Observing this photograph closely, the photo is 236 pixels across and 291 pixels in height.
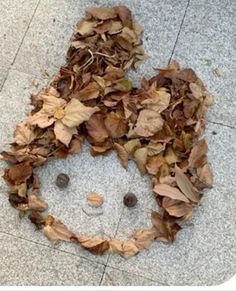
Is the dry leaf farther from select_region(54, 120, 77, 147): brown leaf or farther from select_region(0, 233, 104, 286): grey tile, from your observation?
select_region(54, 120, 77, 147): brown leaf

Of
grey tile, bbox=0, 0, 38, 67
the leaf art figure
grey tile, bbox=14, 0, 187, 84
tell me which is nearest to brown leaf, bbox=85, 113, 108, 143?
the leaf art figure

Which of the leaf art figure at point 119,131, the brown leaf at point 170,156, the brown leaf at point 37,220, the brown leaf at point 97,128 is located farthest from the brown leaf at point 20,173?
the brown leaf at point 170,156

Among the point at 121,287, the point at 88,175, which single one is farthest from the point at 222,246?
the point at 88,175

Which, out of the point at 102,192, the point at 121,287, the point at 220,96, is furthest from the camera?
the point at 220,96

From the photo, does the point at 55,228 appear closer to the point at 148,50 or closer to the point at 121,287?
the point at 121,287

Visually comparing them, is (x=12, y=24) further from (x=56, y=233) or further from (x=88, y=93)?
(x=56, y=233)

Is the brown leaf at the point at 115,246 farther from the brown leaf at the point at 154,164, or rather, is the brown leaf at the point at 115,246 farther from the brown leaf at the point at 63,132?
the brown leaf at the point at 63,132
